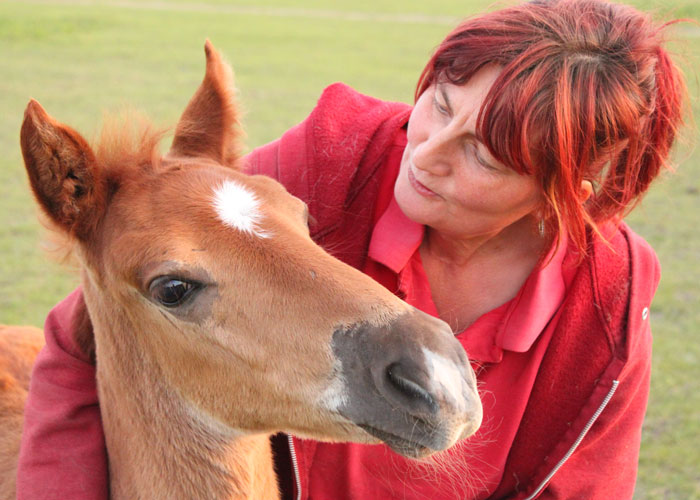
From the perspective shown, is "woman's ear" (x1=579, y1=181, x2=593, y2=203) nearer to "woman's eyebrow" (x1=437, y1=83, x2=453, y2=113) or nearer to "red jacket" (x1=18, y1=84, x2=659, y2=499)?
"red jacket" (x1=18, y1=84, x2=659, y2=499)

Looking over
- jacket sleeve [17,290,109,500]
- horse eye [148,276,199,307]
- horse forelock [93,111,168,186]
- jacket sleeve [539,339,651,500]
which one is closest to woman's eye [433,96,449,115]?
horse forelock [93,111,168,186]

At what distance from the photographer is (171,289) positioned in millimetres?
1731

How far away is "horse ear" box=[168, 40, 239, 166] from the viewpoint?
7.33 feet

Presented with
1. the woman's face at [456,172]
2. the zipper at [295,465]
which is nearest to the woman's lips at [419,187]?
the woman's face at [456,172]

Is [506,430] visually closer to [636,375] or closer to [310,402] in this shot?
[636,375]

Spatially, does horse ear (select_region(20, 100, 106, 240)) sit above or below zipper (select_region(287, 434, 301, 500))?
above

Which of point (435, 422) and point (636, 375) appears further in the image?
point (636, 375)

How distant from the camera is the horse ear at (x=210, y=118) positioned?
2.23 metres

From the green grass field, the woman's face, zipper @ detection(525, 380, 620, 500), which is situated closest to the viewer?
the woman's face

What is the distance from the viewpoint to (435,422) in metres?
1.49

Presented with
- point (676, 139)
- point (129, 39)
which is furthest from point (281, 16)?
point (676, 139)

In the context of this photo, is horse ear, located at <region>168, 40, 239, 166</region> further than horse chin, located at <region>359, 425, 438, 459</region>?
Yes

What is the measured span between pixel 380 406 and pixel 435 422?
0.13m

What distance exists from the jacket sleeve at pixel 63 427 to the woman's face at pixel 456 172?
1153 mm
